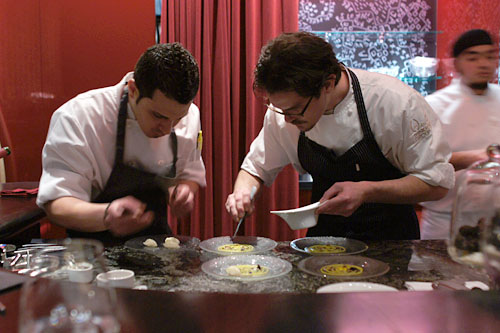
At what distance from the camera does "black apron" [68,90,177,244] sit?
2.06m

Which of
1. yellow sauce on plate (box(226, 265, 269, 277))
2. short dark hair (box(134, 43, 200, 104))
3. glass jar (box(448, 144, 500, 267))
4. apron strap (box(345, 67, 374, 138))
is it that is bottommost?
yellow sauce on plate (box(226, 265, 269, 277))

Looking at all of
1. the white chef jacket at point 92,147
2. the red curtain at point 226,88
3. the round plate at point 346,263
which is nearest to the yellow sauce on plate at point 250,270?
the round plate at point 346,263

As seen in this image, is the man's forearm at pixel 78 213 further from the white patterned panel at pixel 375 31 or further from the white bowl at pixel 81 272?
the white patterned panel at pixel 375 31

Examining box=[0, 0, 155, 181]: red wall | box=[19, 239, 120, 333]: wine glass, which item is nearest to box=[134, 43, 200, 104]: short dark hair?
box=[19, 239, 120, 333]: wine glass

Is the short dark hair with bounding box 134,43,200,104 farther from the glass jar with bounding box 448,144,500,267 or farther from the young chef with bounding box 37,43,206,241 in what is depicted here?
the glass jar with bounding box 448,144,500,267

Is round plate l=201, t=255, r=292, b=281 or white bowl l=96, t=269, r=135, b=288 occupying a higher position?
white bowl l=96, t=269, r=135, b=288

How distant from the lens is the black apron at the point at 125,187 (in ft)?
6.77

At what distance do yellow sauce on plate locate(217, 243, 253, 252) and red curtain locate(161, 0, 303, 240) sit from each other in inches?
79.8

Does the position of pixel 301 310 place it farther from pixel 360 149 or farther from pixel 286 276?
A: pixel 360 149

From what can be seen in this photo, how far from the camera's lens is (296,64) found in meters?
1.83

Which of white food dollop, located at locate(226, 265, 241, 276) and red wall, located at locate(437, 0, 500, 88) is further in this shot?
red wall, located at locate(437, 0, 500, 88)

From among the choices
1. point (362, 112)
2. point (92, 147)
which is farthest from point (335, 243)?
point (92, 147)

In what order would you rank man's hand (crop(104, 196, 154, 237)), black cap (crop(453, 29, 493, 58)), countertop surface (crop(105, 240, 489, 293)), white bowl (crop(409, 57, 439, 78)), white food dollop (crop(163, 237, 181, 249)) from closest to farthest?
1. countertop surface (crop(105, 240, 489, 293))
2. man's hand (crop(104, 196, 154, 237))
3. white food dollop (crop(163, 237, 181, 249))
4. black cap (crop(453, 29, 493, 58))
5. white bowl (crop(409, 57, 439, 78))

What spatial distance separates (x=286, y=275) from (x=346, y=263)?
0.24 meters
